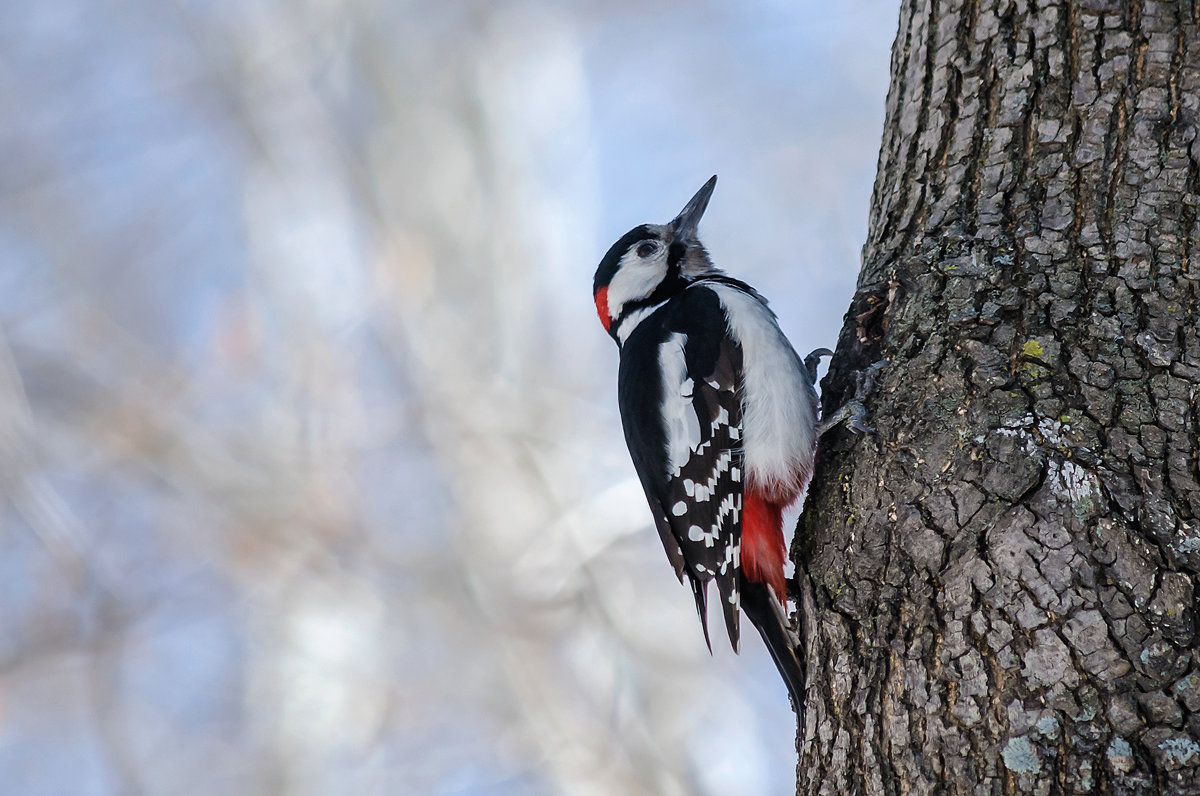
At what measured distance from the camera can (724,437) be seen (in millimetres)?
2822

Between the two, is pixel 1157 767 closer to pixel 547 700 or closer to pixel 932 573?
pixel 932 573

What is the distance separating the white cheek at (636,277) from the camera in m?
3.52

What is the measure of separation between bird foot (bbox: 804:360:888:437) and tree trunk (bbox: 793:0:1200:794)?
0.03 m

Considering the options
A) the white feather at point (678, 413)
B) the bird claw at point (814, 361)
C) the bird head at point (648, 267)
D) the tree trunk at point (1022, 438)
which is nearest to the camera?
the tree trunk at point (1022, 438)

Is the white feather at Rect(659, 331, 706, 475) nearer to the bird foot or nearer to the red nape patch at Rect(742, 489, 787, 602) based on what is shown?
the red nape patch at Rect(742, 489, 787, 602)

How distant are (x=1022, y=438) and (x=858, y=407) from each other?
442mm

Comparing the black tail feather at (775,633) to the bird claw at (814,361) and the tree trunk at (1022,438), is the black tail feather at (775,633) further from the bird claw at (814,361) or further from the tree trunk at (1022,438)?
the bird claw at (814,361)

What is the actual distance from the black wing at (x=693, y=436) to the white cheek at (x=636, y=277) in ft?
1.50

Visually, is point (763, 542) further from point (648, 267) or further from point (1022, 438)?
point (648, 267)

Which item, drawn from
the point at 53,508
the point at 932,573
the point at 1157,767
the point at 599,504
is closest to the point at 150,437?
the point at 53,508

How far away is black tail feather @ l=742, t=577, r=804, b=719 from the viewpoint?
89.7 inches

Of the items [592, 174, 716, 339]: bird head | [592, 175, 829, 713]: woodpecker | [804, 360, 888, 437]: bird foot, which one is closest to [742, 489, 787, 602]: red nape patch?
[592, 175, 829, 713]: woodpecker

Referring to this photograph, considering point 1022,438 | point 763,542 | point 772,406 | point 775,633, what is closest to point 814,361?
point 772,406

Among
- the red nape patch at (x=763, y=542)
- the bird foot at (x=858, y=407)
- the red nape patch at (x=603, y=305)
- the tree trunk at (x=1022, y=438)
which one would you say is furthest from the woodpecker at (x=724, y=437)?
the red nape patch at (x=603, y=305)
